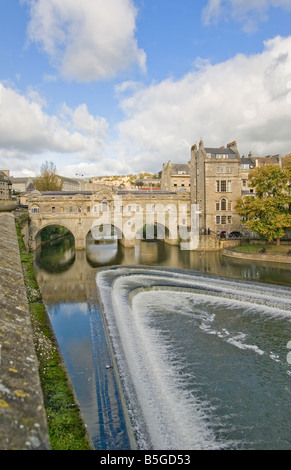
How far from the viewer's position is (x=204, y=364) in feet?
40.7

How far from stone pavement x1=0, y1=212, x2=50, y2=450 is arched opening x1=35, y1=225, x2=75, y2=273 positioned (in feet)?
89.8

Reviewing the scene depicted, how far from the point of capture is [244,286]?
23.3 meters

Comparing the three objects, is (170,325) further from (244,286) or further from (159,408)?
(244,286)

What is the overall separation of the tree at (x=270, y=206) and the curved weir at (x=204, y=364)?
15886 mm

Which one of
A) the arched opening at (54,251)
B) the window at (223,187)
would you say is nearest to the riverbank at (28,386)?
the arched opening at (54,251)

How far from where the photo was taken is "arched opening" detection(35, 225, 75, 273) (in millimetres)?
36438

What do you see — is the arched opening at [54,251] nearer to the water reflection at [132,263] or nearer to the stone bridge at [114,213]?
the water reflection at [132,263]

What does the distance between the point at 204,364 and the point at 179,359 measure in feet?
3.31

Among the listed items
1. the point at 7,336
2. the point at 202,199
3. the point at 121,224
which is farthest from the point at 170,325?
the point at 202,199

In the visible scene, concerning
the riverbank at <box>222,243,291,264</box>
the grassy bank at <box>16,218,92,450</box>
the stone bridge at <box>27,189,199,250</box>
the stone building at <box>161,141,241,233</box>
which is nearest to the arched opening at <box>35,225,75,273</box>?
the stone bridge at <box>27,189,199,250</box>

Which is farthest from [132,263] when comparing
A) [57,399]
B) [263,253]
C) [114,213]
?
[57,399]

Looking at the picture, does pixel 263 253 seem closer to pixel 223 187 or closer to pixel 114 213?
pixel 223 187
